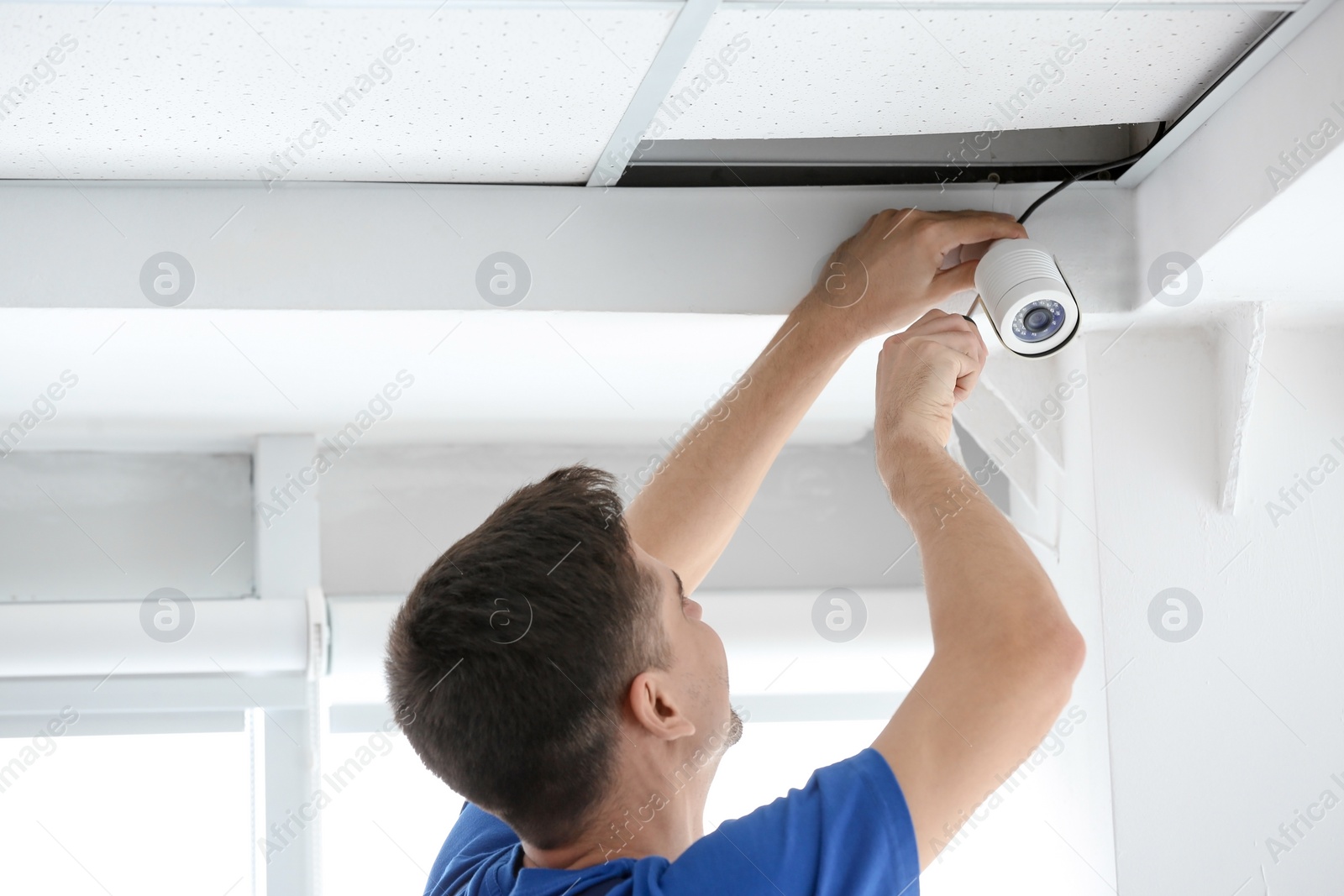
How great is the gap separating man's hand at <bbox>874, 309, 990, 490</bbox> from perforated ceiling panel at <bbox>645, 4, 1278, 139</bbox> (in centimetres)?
22

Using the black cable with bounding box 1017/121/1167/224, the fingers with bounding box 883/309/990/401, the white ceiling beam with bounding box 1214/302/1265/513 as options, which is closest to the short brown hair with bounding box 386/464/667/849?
the fingers with bounding box 883/309/990/401

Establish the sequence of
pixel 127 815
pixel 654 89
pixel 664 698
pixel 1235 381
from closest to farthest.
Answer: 1. pixel 664 698
2. pixel 654 89
3. pixel 1235 381
4. pixel 127 815

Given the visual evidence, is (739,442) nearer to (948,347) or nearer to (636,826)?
(948,347)

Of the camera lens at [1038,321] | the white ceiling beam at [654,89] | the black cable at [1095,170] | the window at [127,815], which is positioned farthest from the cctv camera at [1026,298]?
the window at [127,815]

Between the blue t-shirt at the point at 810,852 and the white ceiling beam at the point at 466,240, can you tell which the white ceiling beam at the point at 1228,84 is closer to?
the white ceiling beam at the point at 466,240

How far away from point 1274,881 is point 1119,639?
0.33 meters

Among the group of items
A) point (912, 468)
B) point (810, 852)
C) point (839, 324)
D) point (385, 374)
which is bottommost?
point (810, 852)

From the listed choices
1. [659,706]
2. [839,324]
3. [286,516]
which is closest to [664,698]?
[659,706]

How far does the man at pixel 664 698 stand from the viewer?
843mm

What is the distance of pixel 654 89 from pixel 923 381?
14.5 inches

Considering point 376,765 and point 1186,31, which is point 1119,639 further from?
point 376,765

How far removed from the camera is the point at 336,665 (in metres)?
1.91

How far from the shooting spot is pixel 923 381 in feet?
3.54

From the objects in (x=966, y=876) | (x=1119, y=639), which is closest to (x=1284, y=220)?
(x=1119, y=639)
